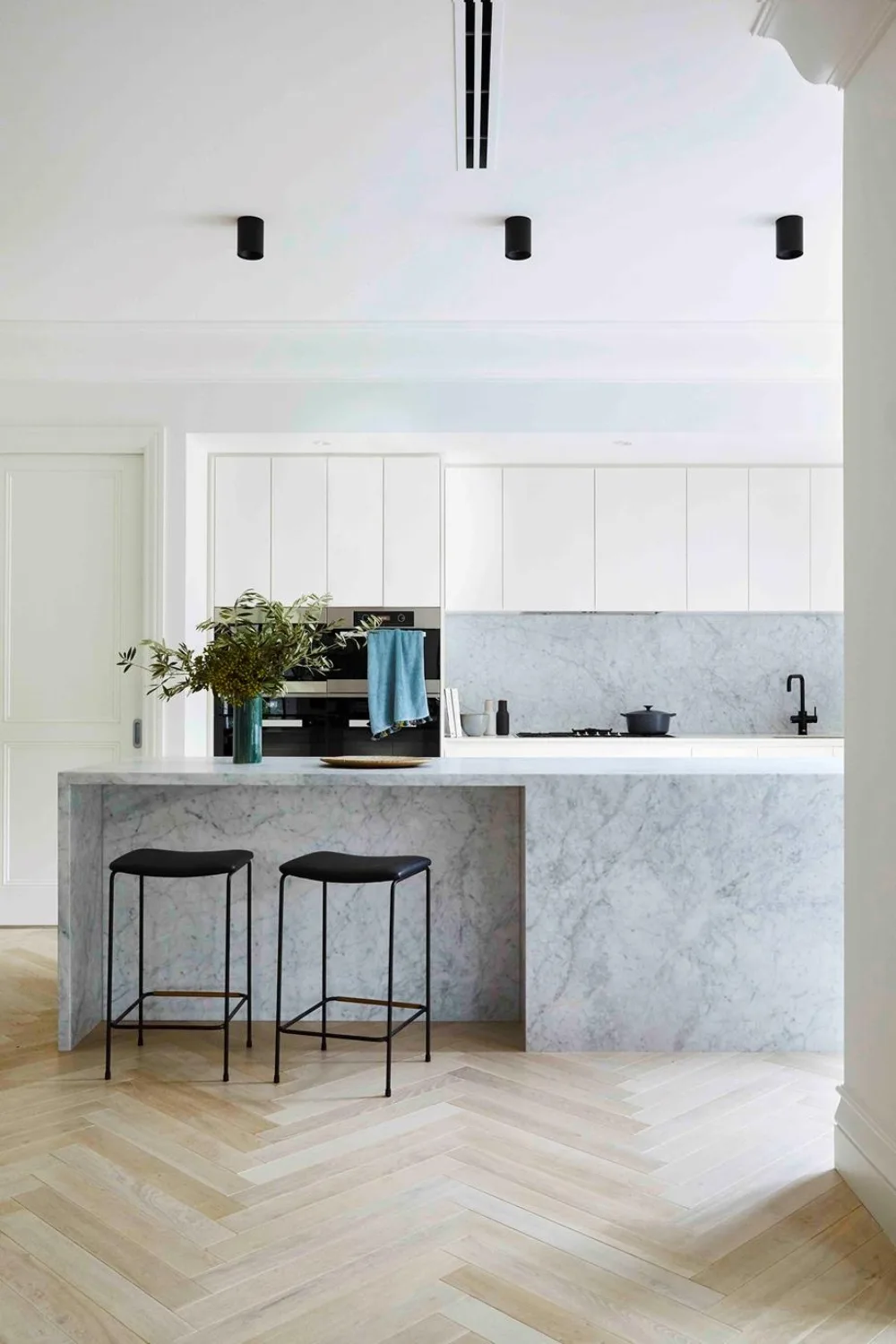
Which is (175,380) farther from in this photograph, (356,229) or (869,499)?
(869,499)

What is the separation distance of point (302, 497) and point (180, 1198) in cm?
390

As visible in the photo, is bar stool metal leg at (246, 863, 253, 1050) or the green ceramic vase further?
the green ceramic vase

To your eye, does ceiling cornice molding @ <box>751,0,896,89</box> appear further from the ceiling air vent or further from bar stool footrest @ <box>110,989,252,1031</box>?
bar stool footrest @ <box>110,989,252,1031</box>

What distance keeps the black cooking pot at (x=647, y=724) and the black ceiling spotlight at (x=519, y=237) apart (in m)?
2.87

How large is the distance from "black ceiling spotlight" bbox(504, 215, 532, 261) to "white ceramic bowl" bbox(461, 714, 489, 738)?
281 cm

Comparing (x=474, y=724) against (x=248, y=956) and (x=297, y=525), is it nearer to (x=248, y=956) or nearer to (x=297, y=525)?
(x=297, y=525)

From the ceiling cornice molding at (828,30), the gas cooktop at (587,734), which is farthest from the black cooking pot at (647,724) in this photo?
the ceiling cornice molding at (828,30)

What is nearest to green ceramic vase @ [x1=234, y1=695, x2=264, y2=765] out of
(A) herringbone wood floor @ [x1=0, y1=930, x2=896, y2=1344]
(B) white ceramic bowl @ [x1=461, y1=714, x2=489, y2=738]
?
(A) herringbone wood floor @ [x1=0, y1=930, x2=896, y2=1344]

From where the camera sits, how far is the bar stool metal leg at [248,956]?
3.42 meters

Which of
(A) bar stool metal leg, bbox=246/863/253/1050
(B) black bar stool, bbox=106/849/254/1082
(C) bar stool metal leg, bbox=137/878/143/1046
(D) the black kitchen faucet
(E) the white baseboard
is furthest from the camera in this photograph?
(D) the black kitchen faucet

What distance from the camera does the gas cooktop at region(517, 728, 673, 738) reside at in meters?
6.02

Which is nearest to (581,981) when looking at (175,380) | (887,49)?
(887,49)

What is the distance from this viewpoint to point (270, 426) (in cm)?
531

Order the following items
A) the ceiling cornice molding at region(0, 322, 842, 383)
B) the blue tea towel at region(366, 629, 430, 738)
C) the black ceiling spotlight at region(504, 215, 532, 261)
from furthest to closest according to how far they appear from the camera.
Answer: the blue tea towel at region(366, 629, 430, 738), the ceiling cornice molding at region(0, 322, 842, 383), the black ceiling spotlight at region(504, 215, 532, 261)
